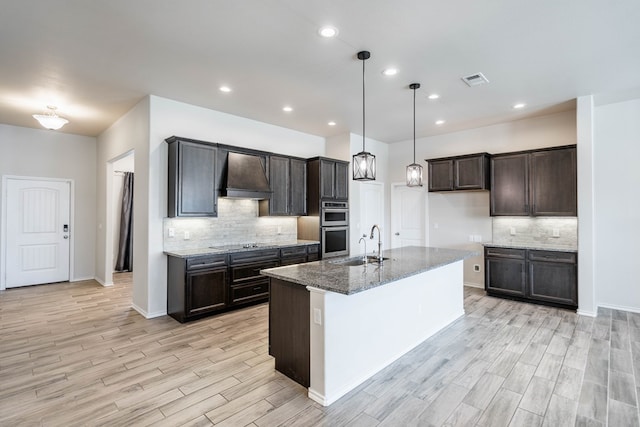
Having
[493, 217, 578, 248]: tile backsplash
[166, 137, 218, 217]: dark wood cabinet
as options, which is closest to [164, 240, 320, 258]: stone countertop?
[166, 137, 218, 217]: dark wood cabinet

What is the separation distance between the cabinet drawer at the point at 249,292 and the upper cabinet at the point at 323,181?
5.41 ft

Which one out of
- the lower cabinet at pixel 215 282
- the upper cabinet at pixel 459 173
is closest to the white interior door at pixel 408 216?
the upper cabinet at pixel 459 173

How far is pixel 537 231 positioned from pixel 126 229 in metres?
8.81

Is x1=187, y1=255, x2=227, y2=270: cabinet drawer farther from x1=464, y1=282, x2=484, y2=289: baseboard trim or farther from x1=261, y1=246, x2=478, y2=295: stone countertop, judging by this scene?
x1=464, y1=282, x2=484, y2=289: baseboard trim

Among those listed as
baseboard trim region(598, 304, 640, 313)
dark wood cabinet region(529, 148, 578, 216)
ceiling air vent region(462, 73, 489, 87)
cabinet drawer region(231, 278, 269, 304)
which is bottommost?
baseboard trim region(598, 304, 640, 313)

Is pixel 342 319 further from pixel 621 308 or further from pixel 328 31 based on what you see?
pixel 621 308

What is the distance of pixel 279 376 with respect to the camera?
2.79m

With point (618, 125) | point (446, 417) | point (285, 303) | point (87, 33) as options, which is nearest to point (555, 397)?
point (446, 417)

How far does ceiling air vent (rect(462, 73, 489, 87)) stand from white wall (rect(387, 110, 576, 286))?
2170 mm

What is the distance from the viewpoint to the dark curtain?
25.8ft

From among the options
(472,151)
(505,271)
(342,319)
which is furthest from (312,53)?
(505,271)

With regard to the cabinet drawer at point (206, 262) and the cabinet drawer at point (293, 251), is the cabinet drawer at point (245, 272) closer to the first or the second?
the cabinet drawer at point (206, 262)

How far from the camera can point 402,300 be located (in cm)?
321

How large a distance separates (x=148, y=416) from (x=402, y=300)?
2323mm
